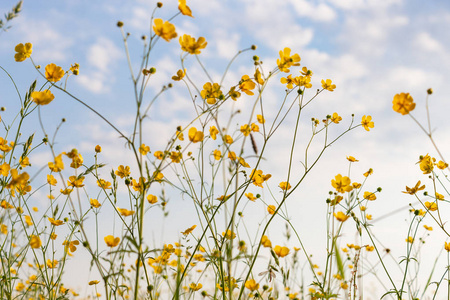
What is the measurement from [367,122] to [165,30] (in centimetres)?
174

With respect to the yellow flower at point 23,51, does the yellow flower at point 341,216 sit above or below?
below

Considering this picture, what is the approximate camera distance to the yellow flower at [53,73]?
2.37 meters

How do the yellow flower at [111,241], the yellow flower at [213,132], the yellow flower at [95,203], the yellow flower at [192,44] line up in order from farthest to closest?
1. the yellow flower at [95,203]
2. the yellow flower at [213,132]
3. the yellow flower at [111,241]
4. the yellow flower at [192,44]

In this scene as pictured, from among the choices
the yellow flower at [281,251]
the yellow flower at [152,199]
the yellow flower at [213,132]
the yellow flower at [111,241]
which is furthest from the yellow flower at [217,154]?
the yellow flower at [111,241]

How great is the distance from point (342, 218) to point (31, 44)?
6.48ft

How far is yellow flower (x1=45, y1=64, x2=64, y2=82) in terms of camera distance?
2.37 meters

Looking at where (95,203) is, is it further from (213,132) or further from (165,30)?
(165,30)

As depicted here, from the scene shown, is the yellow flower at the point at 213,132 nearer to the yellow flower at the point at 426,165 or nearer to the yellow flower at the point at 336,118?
the yellow flower at the point at 336,118

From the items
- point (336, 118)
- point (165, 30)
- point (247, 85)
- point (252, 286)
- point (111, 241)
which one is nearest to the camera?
point (165, 30)

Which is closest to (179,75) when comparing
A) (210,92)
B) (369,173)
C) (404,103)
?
(210,92)

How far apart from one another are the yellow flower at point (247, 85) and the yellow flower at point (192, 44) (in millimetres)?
338

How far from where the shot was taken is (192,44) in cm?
191

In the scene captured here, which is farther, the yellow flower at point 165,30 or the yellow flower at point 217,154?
the yellow flower at point 217,154

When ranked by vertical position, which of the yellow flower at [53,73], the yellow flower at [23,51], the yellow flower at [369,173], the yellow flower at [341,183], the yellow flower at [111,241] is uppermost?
the yellow flower at [23,51]
